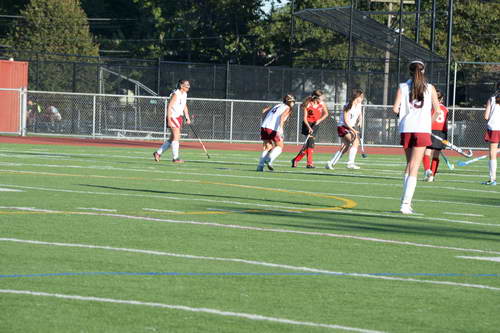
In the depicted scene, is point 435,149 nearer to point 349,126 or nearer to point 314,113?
point 349,126

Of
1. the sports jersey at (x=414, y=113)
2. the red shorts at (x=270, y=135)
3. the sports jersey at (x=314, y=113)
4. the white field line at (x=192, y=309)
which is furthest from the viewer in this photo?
the sports jersey at (x=314, y=113)

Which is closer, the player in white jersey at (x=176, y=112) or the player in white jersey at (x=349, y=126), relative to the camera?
the player in white jersey at (x=176, y=112)

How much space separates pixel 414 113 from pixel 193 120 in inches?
1022

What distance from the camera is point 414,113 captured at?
1245 cm

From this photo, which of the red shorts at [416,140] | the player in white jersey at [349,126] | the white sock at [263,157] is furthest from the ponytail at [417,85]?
the player in white jersey at [349,126]

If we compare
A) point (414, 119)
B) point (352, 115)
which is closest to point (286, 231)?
point (414, 119)

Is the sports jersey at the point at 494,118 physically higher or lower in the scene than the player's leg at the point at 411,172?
higher

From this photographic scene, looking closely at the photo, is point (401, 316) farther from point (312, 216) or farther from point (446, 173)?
point (446, 173)

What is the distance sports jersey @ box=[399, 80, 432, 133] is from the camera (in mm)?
12367

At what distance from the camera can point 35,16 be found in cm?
6134

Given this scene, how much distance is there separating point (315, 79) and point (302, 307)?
36108 millimetres

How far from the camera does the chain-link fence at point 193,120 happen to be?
36.9m

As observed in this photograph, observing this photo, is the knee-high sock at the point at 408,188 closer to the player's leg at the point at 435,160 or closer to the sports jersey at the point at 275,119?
the player's leg at the point at 435,160

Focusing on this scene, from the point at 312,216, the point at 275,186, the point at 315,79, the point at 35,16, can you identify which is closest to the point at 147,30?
the point at 35,16
